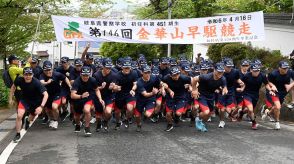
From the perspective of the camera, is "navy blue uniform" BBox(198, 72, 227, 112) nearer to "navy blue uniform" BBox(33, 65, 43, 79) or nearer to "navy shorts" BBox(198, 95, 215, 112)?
"navy shorts" BBox(198, 95, 215, 112)

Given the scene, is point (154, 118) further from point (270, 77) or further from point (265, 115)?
point (270, 77)

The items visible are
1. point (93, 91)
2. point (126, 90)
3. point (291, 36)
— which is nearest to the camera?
point (93, 91)

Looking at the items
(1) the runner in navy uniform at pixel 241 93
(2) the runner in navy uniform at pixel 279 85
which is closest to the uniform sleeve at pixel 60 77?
(1) the runner in navy uniform at pixel 241 93

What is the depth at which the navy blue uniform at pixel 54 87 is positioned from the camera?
1245 cm

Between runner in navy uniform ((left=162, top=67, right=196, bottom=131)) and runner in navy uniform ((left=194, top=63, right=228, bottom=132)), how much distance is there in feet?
1.37

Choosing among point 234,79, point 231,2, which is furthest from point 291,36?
point 234,79

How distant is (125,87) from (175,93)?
4.36ft

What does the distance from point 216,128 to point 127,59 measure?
3.01m

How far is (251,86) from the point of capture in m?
12.3

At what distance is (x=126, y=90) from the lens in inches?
460

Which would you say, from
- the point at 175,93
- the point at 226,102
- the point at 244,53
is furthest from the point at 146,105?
the point at 244,53

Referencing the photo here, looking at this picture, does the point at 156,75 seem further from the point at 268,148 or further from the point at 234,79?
the point at 268,148

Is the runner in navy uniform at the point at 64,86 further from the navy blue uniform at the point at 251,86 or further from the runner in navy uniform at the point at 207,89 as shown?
the navy blue uniform at the point at 251,86

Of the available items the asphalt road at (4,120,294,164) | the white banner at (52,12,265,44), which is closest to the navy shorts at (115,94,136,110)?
the asphalt road at (4,120,294,164)
